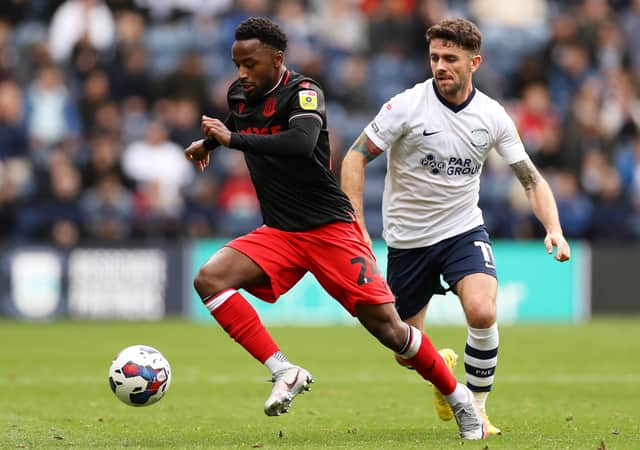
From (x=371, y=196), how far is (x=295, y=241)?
38.3ft

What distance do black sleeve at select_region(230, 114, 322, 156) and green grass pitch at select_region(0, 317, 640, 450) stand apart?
1625 mm

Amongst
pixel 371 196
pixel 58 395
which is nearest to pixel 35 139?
pixel 371 196

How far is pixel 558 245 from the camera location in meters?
7.27

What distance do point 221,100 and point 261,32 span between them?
38.8 feet

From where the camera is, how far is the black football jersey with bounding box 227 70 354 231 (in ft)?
23.8

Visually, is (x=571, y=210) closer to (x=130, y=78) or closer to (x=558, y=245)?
(x=130, y=78)

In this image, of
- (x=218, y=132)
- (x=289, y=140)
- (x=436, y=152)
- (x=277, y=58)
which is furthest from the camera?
(x=436, y=152)

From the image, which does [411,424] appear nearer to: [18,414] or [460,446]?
[460,446]

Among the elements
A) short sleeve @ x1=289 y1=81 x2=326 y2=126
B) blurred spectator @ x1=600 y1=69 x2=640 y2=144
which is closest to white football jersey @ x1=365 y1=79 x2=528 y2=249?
short sleeve @ x1=289 y1=81 x2=326 y2=126

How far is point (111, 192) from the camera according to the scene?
58.9ft

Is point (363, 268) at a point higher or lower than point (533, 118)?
higher

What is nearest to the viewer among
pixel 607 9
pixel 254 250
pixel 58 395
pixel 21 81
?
pixel 254 250

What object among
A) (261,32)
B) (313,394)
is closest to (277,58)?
(261,32)

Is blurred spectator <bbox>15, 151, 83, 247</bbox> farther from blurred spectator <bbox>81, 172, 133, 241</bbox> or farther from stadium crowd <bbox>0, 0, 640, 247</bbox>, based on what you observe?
blurred spectator <bbox>81, 172, 133, 241</bbox>
